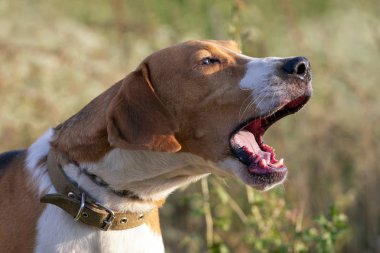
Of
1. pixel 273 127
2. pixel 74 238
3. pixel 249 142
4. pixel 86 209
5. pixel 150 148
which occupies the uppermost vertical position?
pixel 150 148

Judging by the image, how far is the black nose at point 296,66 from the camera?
381 cm

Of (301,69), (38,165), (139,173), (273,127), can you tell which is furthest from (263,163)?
(273,127)

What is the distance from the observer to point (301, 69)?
384 centimetres

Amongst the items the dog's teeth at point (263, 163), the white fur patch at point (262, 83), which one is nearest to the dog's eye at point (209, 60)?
the white fur patch at point (262, 83)

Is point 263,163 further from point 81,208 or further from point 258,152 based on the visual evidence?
point 81,208

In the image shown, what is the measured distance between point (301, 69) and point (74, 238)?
4.30ft

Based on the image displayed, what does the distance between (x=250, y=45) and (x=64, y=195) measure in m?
4.15

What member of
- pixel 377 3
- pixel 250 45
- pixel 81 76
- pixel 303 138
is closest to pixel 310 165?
pixel 303 138

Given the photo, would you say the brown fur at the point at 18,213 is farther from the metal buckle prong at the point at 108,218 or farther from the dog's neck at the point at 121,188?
the metal buckle prong at the point at 108,218

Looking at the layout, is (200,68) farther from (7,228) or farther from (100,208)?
(7,228)

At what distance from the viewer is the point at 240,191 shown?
749 cm

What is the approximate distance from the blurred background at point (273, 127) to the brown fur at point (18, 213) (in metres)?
1.43

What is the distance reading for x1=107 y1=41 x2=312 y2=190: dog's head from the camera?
382 cm

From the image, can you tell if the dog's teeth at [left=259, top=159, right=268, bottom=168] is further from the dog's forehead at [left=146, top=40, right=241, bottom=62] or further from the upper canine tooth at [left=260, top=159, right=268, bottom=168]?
the dog's forehead at [left=146, top=40, right=241, bottom=62]
